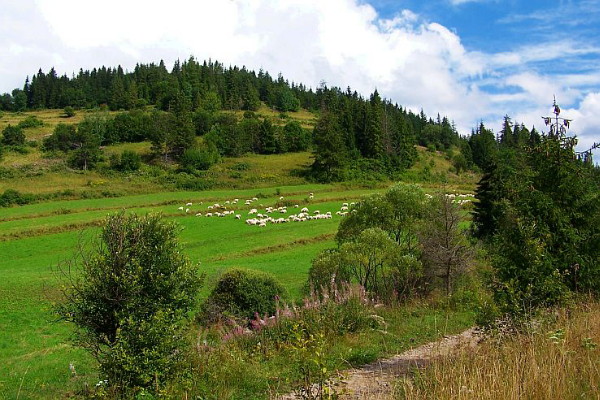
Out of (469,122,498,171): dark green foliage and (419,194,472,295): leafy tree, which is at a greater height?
(469,122,498,171): dark green foliage

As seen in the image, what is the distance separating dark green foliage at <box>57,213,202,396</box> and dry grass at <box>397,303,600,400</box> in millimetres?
6206

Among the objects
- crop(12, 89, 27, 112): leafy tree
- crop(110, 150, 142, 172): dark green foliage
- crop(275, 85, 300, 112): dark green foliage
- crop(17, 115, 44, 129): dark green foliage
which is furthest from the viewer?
crop(275, 85, 300, 112): dark green foliage

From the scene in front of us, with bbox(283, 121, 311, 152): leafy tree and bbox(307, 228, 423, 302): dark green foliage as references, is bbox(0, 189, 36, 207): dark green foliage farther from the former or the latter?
bbox(283, 121, 311, 152): leafy tree

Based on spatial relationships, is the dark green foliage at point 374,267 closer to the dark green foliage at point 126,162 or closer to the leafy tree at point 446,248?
the leafy tree at point 446,248

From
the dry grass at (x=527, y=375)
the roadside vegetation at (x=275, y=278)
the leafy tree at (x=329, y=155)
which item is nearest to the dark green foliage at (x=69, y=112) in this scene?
the roadside vegetation at (x=275, y=278)

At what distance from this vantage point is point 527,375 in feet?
18.0

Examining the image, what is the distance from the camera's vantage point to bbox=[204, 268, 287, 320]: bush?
19000mm

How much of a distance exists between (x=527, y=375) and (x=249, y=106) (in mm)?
159366

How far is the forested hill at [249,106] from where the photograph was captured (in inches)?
3905

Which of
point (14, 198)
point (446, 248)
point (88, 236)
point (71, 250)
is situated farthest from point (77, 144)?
point (446, 248)

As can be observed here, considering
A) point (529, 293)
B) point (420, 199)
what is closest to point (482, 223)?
point (420, 199)

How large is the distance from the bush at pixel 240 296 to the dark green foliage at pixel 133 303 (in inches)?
299

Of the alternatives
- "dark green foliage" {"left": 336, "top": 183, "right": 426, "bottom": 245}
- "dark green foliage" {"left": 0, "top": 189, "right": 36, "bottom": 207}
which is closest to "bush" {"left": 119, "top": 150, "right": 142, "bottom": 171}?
"dark green foliage" {"left": 0, "top": 189, "right": 36, "bottom": 207}

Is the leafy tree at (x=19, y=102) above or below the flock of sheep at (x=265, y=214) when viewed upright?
above
